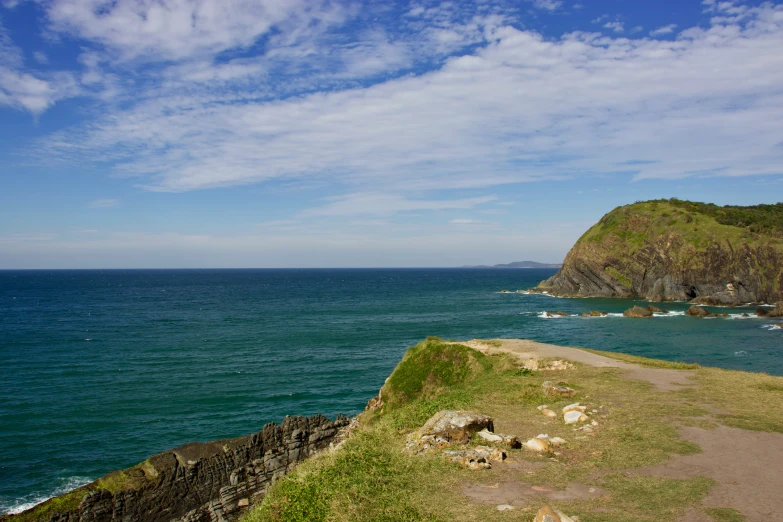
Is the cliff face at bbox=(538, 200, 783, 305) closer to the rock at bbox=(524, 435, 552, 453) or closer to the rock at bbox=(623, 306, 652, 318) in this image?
the rock at bbox=(623, 306, 652, 318)

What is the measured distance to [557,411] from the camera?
679 inches

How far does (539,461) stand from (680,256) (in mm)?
107698

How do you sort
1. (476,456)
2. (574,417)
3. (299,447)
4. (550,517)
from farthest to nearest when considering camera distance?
(299,447) < (574,417) < (476,456) < (550,517)

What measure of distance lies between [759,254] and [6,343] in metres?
124

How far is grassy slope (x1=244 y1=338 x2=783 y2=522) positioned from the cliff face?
87637mm

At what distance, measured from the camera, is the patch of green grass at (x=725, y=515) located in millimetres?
9227

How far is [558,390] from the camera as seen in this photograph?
1925 centimetres

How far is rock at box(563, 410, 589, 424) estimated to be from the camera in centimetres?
1572

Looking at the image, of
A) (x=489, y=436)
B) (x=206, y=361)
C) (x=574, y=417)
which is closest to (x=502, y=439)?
(x=489, y=436)

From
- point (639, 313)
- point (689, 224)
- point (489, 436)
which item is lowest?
point (639, 313)

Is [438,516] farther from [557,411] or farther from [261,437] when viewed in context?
[261,437]

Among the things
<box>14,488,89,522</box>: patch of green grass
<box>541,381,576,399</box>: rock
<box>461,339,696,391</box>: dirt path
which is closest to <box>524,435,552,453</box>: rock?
<box>541,381,576,399</box>: rock

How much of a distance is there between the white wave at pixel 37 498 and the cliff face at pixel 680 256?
103 m

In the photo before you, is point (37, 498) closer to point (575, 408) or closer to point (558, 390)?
point (558, 390)
